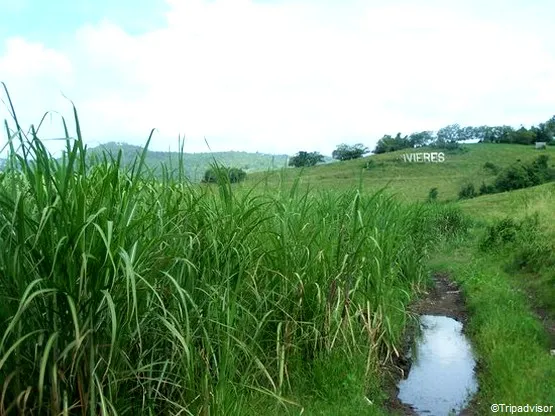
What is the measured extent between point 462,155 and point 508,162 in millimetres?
1847

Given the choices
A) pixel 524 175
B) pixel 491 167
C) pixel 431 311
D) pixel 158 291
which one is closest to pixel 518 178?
pixel 524 175

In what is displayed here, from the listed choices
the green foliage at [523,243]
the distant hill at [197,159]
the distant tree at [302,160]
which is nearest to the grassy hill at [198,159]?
the distant hill at [197,159]

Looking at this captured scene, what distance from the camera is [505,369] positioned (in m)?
4.88

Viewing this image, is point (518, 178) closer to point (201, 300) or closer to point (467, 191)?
point (467, 191)

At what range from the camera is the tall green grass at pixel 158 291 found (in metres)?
2.55

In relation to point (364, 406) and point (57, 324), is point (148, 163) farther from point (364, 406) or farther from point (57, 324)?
point (364, 406)

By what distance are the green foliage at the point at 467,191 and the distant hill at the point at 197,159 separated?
20.4 m

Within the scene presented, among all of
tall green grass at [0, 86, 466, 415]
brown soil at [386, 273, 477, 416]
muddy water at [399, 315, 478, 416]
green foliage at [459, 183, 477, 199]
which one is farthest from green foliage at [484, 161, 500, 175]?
tall green grass at [0, 86, 466, 415]

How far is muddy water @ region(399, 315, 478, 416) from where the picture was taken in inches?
184

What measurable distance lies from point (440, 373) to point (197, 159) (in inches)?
113

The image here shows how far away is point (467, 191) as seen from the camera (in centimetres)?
2472

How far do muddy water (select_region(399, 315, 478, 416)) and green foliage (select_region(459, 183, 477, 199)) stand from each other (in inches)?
707

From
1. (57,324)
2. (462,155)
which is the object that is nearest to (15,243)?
(57,324)

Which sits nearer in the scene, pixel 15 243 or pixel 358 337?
pixel 15 243
